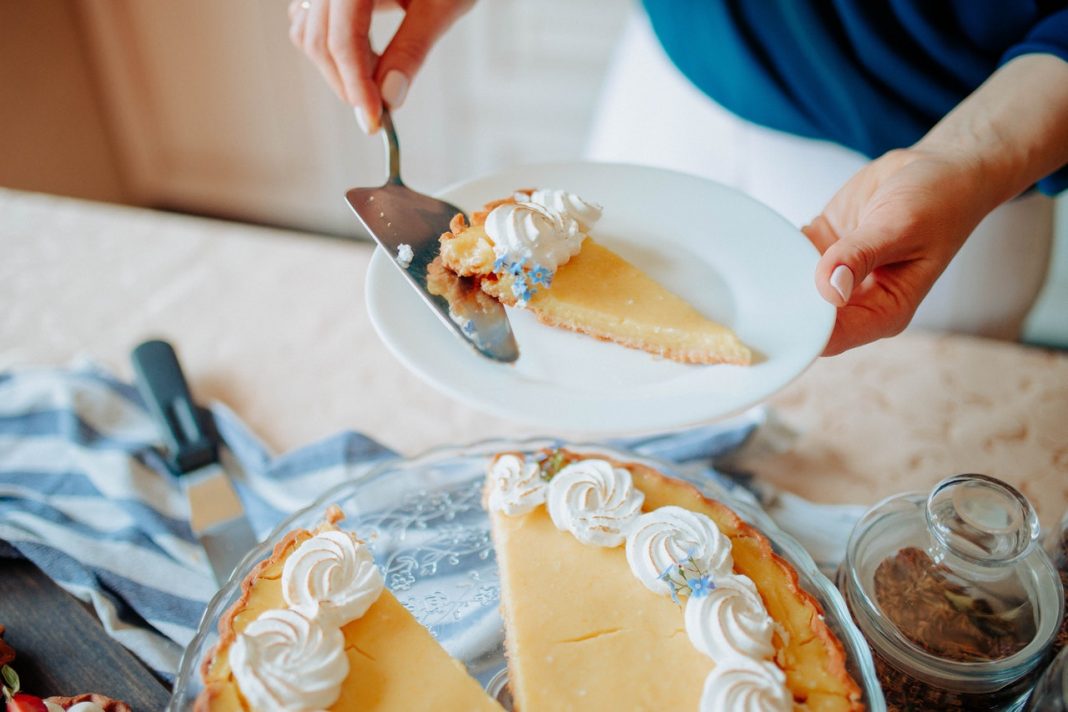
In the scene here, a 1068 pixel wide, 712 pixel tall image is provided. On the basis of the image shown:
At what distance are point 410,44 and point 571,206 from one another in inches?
22.1

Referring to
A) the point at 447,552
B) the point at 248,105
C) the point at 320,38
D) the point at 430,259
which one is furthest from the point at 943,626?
the point at 248,105

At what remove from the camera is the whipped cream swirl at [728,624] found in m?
1.07

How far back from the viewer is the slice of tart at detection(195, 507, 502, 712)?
1.02 meters

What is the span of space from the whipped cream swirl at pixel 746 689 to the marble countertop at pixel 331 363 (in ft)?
1.94

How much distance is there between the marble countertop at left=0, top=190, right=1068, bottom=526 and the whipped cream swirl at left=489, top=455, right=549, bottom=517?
438 mm

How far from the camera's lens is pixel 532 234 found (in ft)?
4.53

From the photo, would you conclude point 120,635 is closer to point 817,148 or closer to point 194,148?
point 817,148

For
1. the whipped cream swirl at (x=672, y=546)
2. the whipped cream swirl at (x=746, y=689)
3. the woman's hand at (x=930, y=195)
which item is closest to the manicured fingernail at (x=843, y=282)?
the woman's hand at (x=930, y=195)

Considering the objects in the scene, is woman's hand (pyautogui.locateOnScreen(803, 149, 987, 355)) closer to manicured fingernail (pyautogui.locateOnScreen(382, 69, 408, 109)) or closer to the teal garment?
the teal garment

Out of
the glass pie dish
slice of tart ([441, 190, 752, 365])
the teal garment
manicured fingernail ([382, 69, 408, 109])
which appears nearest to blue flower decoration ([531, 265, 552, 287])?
slice of tart ([441, 190, 752, 365])

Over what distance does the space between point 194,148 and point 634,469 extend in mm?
3693

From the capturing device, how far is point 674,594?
1.14 m

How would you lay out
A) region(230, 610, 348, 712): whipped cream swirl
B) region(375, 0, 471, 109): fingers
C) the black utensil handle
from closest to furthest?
1. region(230, 610, 348, 712): whipped cream swirl
2. the black utensil handle
3. region(375, 0, 471, 109): fingers

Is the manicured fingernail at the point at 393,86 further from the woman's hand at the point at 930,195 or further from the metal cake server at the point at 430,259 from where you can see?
the woman's hand at the point at 930,195
